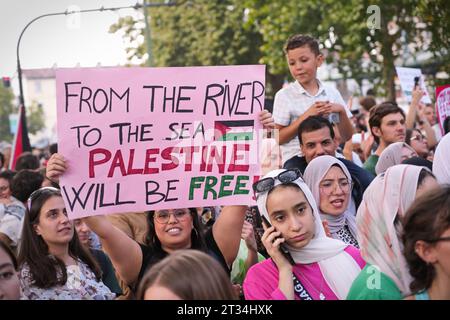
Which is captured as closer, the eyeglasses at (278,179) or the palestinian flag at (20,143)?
the eyeglasses at (278,179)

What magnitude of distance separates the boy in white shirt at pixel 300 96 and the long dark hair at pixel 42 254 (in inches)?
89.2

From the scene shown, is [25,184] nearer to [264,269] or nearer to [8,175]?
[8,175]

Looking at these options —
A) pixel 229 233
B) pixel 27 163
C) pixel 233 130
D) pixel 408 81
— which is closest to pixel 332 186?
pixel 233 130

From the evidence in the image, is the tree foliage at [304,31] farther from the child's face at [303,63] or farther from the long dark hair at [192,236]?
the long dark hair at [192,236]

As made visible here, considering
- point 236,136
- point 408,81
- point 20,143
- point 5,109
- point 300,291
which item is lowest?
point 300,291

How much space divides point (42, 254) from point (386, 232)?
6.69ft

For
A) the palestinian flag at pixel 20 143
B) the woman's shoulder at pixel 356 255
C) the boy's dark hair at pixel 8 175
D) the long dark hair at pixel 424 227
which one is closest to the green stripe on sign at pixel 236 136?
the woman's shoulder at pixel 356 255

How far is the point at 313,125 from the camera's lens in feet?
21.1

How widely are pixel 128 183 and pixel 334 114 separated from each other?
281cm

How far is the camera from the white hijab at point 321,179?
17.4 feet

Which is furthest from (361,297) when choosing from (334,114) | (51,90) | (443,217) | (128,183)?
(51,90)

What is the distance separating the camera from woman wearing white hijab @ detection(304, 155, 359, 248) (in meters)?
5.30

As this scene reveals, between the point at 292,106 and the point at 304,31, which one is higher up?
the point at 304,31

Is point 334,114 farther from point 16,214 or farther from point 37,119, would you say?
point 37,119
